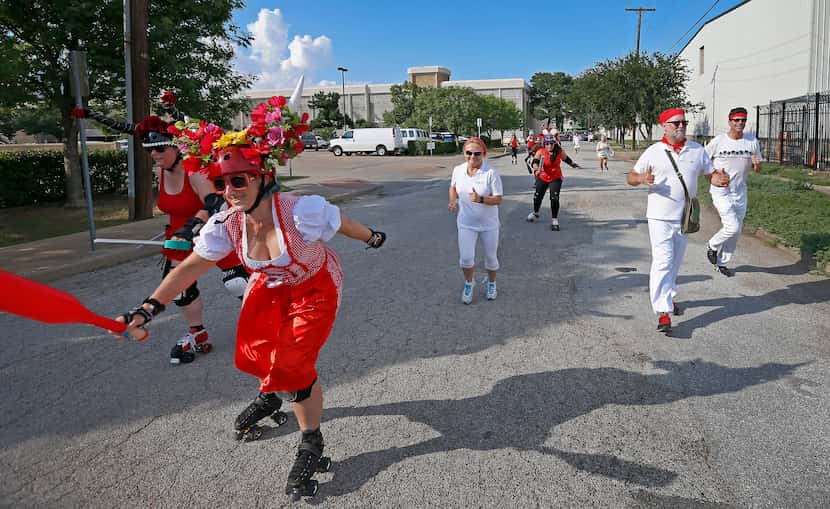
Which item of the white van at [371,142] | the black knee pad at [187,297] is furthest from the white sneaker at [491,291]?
the white van at [371,142]

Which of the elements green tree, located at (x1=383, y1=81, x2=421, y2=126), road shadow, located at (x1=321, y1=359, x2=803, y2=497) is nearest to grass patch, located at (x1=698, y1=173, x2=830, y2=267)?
road shadow, located at (x1=321, y1=359, x2=803, y2=497)

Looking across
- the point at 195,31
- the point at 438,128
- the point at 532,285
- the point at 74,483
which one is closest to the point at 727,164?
the point at 532,285

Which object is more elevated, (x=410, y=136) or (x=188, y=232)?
(x=410, y=136)

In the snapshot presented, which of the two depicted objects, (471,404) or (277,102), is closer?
(277,102)

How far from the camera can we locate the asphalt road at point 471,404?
2.99 metres

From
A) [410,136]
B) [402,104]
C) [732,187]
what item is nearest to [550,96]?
[402,104]

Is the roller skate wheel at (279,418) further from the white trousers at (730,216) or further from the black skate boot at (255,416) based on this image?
the white trousers at (730,216)

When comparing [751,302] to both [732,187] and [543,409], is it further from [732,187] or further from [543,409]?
[543,409]

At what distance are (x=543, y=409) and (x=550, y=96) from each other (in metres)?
139

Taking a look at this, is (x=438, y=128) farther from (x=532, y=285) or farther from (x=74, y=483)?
(x=74, y=483)

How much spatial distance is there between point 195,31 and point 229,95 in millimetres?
1994

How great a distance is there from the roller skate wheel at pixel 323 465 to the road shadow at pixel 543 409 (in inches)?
1.8

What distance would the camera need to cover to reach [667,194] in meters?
5.27

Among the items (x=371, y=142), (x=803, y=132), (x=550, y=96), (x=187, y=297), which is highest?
(x=550, y=96)
